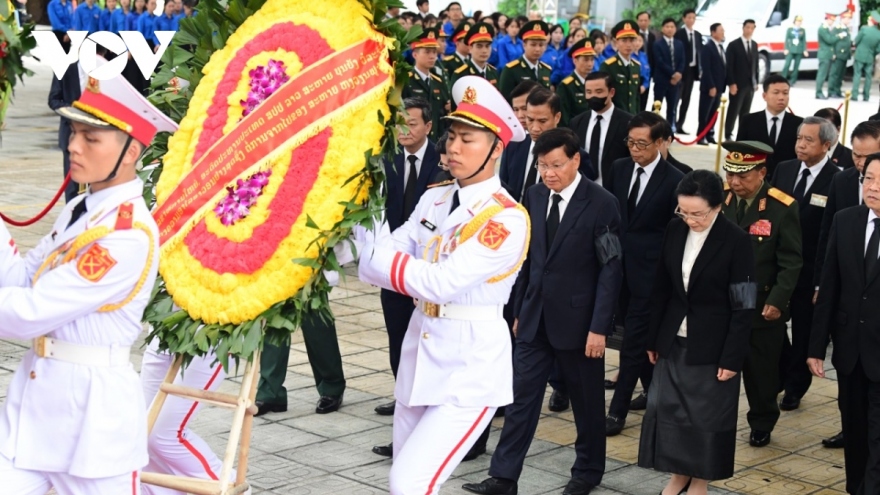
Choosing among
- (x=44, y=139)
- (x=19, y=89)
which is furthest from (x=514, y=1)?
(x=44, y=139)

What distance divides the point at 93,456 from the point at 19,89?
23685 millimetres

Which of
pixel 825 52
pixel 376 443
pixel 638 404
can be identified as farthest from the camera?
pixel 825 52

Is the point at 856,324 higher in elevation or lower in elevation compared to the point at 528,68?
lower

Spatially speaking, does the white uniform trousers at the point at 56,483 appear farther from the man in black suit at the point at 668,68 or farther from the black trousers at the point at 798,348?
the man in black suit at the point at 668,68

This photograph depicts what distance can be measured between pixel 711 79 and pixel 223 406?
17777mm

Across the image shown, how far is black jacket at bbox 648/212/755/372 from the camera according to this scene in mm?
6336

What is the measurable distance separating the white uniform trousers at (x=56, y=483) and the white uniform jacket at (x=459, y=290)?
4.28 ft

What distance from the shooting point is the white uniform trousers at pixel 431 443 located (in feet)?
16.3

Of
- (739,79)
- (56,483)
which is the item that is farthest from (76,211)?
(739,79)

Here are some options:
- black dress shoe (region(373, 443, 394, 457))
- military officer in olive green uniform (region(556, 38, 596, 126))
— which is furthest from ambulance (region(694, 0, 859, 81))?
black dress shoe (region(373, 443, 394, 457))

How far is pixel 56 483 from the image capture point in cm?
442

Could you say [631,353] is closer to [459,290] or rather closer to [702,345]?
[702,345]

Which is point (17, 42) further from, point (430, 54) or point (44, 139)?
point (44, 139)

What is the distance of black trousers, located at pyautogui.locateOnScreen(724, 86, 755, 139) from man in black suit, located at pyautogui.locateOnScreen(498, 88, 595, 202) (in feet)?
41.2
